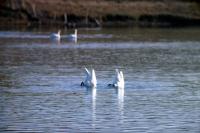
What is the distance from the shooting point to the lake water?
2458 centimetres

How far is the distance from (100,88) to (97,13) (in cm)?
5331


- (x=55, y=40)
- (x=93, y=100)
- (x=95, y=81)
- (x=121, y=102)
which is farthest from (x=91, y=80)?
(x=55, y=40)

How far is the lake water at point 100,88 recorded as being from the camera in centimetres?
2458

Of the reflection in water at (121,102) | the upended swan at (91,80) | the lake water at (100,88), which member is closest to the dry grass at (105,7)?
the lake water at (100,88)

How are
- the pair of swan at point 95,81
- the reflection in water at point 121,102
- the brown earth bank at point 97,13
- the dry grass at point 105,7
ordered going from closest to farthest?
the reflection in water at point 121,102, the pair of swan at point 95,81, the brown earth bank at point 97,13, the dry grass at point 105,7

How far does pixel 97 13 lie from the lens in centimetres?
8575

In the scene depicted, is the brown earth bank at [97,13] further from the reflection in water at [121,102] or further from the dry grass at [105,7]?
the reflection in water at [121,102]

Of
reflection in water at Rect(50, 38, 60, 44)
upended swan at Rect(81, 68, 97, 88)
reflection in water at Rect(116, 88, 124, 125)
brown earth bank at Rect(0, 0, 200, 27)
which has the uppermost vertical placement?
brown earth bank at Rect(0, 0, 200, 27)

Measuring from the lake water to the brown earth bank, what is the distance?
24.1 m

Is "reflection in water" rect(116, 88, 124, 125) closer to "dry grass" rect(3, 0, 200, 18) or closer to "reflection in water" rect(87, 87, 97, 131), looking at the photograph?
"reflection in water" rect(87, 87, 97, 131)

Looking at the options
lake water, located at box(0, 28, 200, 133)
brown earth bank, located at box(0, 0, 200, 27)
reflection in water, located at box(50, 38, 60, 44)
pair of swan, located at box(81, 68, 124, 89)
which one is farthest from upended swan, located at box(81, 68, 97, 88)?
brown earth bank, located at box(0, 0, 200, 27)

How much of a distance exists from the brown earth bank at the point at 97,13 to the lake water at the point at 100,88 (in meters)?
24.1

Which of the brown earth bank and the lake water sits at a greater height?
the brown earth bank

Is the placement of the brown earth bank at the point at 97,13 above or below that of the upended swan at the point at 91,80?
above
